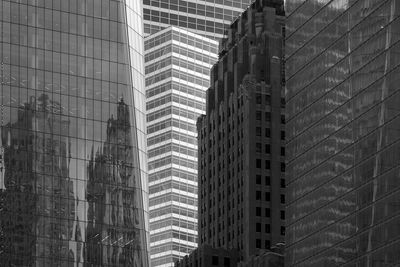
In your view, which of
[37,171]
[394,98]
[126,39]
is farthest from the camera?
[126,39]

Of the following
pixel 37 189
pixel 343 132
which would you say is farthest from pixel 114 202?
pixel 343 132

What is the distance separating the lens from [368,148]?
512ft

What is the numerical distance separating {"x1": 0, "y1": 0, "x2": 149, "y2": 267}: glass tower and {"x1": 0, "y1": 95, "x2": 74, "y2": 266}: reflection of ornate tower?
0.11m

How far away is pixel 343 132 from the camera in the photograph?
16300 cm

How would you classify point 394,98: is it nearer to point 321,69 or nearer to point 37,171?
point 321,69

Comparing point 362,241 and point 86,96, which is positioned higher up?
point 86,96

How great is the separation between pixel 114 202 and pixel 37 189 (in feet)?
28.7

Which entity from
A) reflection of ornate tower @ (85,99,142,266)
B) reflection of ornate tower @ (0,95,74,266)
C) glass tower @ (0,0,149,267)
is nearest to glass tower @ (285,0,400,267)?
glass tower @ (0,0,149,267)

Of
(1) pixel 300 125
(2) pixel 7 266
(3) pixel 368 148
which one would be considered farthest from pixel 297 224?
(2) pixel 7 266

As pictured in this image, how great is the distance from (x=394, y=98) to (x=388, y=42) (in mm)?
A: 5953

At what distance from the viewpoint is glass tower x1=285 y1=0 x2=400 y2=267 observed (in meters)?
152

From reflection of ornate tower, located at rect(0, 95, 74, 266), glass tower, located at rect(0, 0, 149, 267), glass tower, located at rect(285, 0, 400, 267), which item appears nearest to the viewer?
glass tower, located at rect(285, 0, 400, 267)

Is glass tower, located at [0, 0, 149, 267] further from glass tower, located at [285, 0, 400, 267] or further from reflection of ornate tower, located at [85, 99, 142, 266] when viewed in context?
glass tower, located at [285, 0, 400, 267]

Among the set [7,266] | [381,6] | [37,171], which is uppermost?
[381,6]
